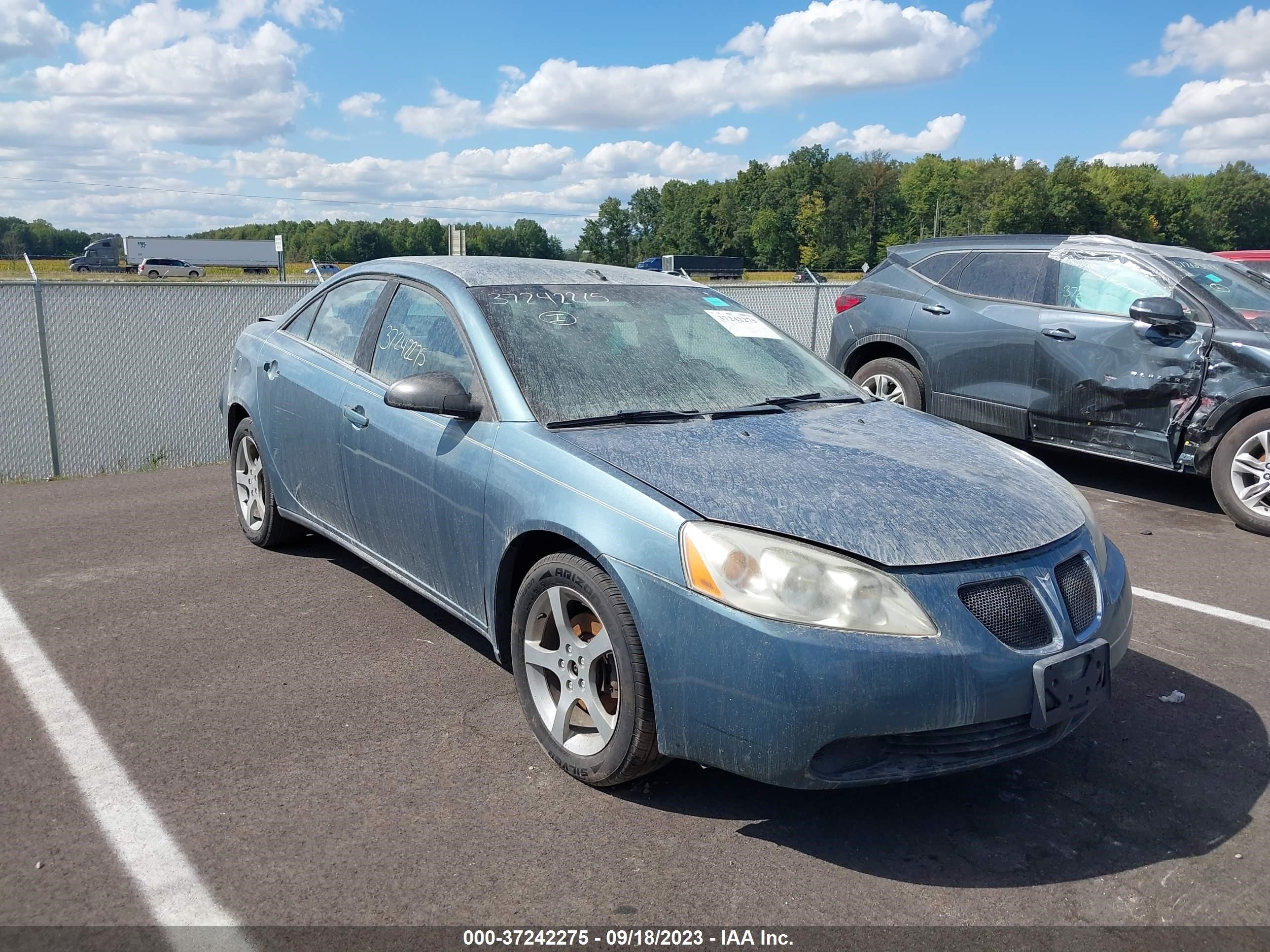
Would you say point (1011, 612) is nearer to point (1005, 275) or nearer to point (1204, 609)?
point (1204, 609)

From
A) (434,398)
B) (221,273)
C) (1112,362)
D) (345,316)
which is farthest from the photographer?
(221,273)

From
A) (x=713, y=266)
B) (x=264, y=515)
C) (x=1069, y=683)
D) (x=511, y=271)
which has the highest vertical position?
(x=511, y=271)

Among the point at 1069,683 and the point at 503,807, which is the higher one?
the point at 1069,683

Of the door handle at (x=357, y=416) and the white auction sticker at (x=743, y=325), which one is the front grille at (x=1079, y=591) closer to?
the white auction sticker at (x=743, y=325)

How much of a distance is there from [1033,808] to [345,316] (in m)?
3.53

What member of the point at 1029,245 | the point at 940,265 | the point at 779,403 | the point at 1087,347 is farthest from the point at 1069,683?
the point at 940,265

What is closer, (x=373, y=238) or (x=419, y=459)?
(x=419, y=459)

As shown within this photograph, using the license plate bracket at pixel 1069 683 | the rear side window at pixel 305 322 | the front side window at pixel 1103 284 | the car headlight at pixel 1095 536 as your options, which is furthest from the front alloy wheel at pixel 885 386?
the license plate bracket at pixel 1069 683

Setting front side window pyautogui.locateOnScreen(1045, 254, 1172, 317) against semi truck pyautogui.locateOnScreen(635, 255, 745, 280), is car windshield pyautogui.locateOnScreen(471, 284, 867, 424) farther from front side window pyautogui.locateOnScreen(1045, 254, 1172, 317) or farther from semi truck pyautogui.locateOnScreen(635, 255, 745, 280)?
semi truck pyautogui.locateOnScreen(635, 255, 745, 280)

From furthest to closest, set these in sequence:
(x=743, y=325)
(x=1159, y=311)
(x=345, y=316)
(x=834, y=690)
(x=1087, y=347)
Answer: (x=1087, y=347)
(x=1159, y=311)
(x=345, y=316)
(x=743, y=325)
(x=834, y=690)

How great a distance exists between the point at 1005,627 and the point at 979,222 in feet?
393

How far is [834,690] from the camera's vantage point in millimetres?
2656

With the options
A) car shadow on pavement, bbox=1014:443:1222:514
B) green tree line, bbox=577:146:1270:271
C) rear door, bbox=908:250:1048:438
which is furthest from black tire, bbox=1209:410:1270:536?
green tree line, bbox=577:146:1270:271

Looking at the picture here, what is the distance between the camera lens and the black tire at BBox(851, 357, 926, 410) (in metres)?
8.52
